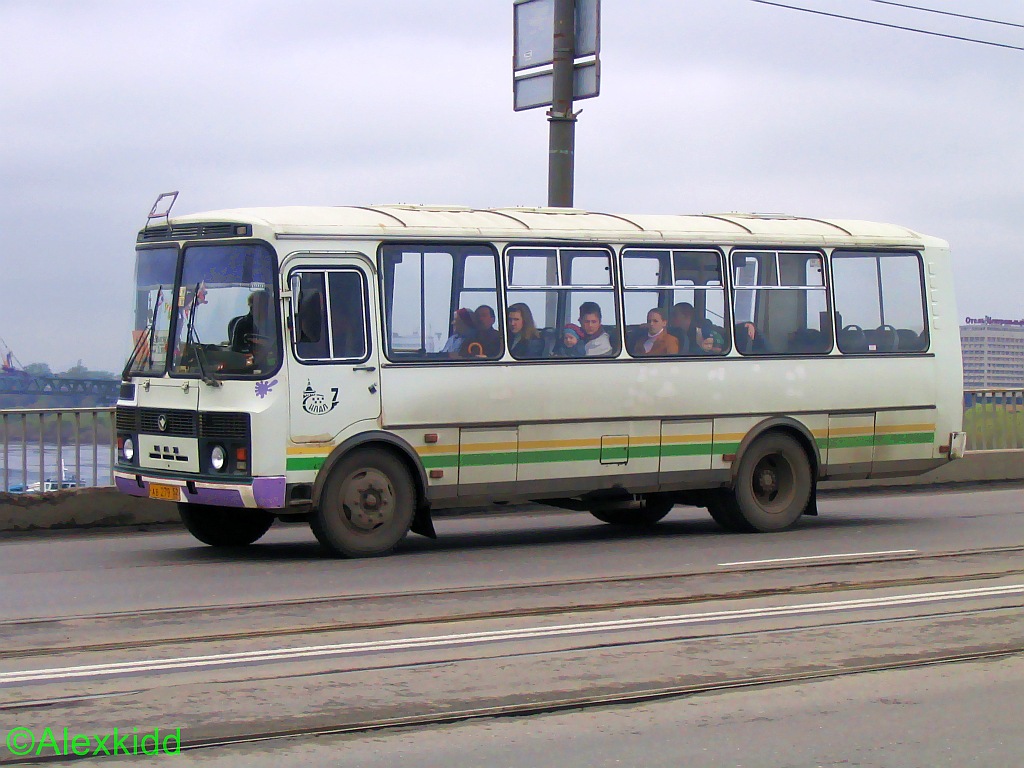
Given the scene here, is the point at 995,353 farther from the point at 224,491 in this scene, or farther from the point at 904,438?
the point at 224,491

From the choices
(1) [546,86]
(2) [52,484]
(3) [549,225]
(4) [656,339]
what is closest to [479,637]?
(3) [549,225]

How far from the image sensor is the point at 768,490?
14.4 m

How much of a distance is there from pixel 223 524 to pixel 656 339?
4.25 meters

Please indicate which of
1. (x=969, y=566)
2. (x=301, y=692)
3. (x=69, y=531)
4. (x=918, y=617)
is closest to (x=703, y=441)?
(x=969, y=566)

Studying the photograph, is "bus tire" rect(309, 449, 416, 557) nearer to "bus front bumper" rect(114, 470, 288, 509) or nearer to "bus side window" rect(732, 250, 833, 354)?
"bus front bumper" rect(114, 470, 288, 509)

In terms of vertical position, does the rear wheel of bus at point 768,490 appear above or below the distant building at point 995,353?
below

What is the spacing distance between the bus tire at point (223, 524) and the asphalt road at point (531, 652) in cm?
30

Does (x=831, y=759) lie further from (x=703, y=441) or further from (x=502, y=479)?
(x=703, y=441)

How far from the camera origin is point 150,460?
481 inches

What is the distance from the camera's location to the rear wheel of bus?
14117mm

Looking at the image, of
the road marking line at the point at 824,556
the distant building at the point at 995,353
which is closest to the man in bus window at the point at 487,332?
the road marking line at the point at 824,556

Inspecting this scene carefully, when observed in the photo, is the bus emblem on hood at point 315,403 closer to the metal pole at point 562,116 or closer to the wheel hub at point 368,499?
the wheel hub at point 368,499

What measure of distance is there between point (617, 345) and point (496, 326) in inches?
50.6

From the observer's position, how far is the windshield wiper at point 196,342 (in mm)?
11711
